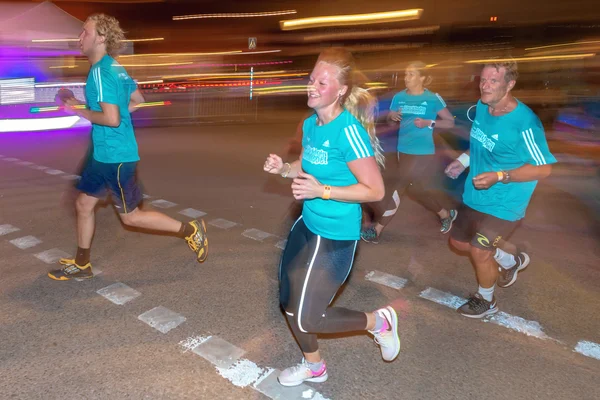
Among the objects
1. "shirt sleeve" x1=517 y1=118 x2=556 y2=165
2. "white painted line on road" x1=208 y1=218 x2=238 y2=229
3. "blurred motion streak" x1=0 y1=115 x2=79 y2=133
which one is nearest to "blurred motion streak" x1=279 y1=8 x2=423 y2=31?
"blurred motion streak" x1=0 y1=115 x2=79 y2=133

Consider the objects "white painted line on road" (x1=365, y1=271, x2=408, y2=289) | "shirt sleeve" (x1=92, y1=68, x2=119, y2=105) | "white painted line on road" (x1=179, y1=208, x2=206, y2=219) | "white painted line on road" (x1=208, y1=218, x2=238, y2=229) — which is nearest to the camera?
"shirt sleeve" (x1=92, y1=68, x2=119, y2=105)

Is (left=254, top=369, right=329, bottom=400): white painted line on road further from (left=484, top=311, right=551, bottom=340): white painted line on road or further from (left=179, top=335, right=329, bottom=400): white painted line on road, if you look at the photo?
(left=484, top=311, right=551, bottom=340): white painted line on road

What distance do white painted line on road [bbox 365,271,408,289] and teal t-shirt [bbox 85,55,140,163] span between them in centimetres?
233

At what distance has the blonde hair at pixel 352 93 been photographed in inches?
97.0

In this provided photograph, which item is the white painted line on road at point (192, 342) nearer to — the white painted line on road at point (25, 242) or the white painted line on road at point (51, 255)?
the white painted line on road at point (51, 255)

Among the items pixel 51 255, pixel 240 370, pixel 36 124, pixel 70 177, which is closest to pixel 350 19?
pixel 36 124

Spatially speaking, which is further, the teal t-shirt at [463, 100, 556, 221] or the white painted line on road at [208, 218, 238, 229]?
the white painted line on road at [208, 218, 238, 229]

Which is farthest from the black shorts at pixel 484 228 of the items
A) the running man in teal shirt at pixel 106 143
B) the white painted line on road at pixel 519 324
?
the running man in teal shirt at pixel 106 143

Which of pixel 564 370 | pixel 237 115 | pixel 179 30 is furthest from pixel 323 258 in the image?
pixel 179 30

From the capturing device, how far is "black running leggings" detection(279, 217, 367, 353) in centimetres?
253

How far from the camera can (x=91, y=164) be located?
13.0ft

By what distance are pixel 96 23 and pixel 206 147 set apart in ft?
24.9

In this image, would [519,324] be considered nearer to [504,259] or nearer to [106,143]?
[504,259]

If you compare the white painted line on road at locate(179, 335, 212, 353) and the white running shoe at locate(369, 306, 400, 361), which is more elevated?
the white running shoe at locate(369, 306, 400, 361)
